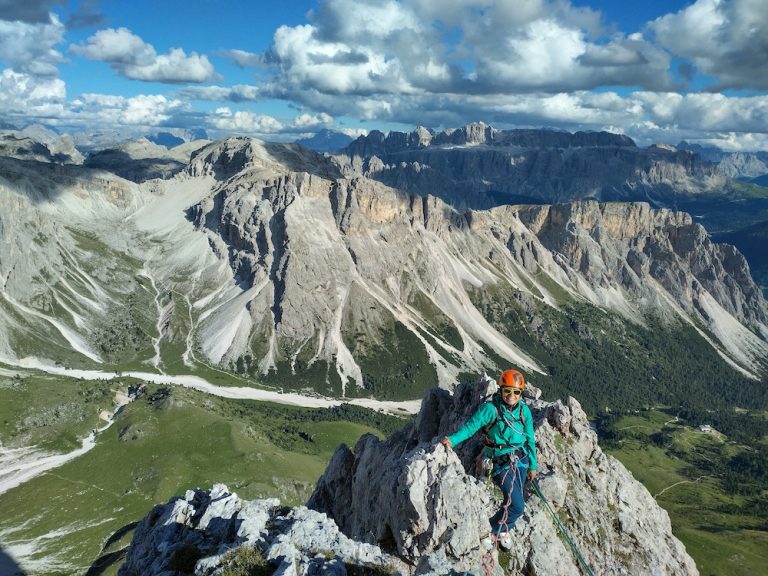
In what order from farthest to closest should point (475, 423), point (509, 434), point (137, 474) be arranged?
point (137, 474), point (509, 434), point (475, 423)

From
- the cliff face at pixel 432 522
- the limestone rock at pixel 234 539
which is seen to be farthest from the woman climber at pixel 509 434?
the limestone rock at pixel 234 539

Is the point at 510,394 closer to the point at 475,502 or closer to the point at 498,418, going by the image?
the point at 498,418

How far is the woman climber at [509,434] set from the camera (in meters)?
25.2

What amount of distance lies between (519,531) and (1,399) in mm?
190238

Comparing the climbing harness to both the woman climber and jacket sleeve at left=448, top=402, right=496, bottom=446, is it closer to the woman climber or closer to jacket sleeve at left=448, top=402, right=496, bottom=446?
the woman climber

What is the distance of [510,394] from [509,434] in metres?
2.02

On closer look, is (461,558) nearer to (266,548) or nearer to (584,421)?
(266,548)

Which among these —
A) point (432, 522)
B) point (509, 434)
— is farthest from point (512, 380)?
point (432, 522)

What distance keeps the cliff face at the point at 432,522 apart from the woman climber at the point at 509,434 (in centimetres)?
451

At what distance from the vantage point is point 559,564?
34.3 metres

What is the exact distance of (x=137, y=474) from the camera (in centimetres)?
14388

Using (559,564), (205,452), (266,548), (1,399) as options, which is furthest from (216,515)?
(1,399)

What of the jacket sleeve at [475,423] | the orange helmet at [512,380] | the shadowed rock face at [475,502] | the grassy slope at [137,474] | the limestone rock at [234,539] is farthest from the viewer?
the grassy slope at [137,474]

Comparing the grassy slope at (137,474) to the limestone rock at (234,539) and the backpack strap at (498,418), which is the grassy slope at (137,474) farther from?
the backpack strap at (498,418)
